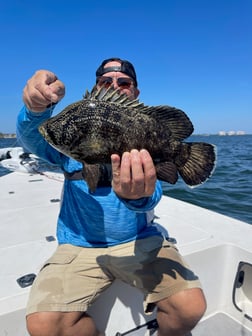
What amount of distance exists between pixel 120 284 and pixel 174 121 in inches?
65.2

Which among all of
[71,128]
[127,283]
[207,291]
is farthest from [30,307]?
[207,291]

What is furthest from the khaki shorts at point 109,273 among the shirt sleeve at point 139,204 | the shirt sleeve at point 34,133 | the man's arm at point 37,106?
the man's arm at point 37,106

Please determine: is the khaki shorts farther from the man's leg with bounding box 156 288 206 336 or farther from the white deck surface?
the white deck surface

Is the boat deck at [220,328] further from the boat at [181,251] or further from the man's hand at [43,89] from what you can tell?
the man's hand at [43,89]

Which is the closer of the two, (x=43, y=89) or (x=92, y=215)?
(x=43, y=89)

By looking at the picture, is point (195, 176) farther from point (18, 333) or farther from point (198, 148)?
point (18, 333)

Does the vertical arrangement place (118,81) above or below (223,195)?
above

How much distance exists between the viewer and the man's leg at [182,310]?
7.89ft

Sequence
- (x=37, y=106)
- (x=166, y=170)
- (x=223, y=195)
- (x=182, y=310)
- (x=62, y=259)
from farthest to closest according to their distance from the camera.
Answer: (x=223, y=195)
(x=62, y=259)
(x=182, y=310)
(x=37, y=106)
(x=166, y=170)

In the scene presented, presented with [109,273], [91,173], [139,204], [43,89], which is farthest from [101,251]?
[43,89]

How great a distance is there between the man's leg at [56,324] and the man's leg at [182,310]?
2.19ft

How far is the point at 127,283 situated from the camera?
8.92ft

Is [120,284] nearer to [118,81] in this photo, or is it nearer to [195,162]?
[195,162]

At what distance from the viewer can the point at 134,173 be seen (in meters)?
2.01
